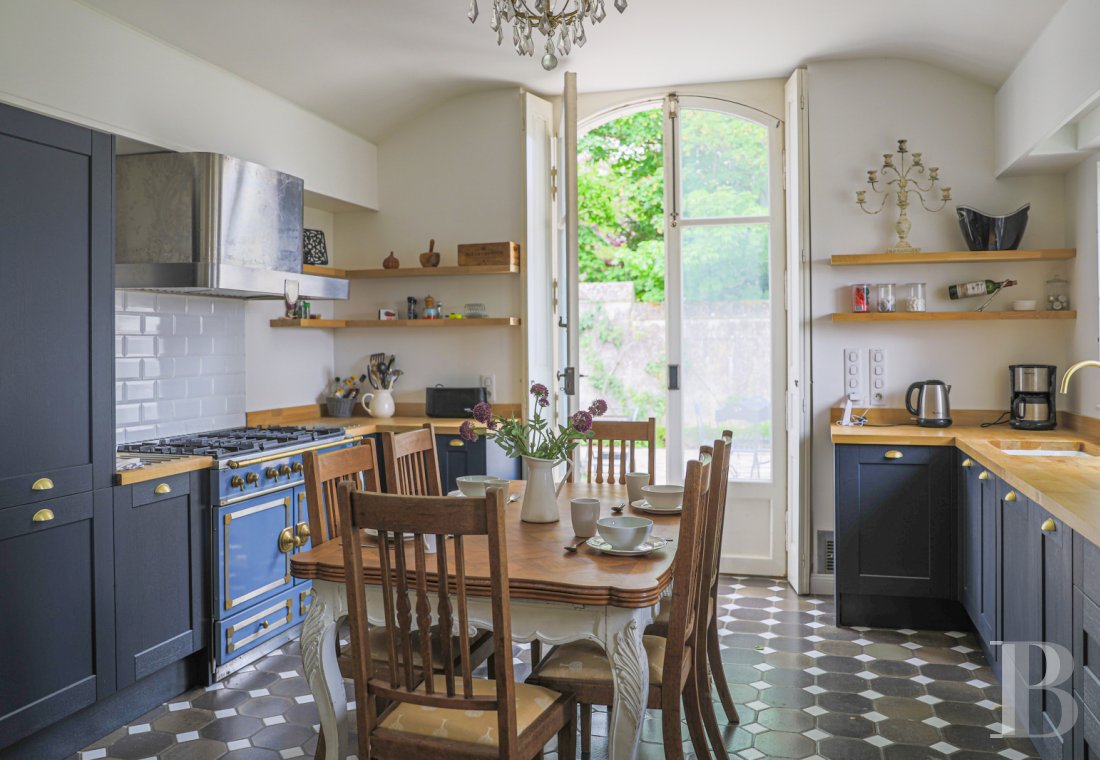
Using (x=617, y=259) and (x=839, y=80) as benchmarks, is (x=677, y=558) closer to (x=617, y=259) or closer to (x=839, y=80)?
(x=839, y=80)

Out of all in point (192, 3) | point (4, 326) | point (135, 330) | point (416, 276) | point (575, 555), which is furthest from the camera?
point (416, 276)

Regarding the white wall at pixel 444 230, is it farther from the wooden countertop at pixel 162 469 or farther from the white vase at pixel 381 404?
the wooden countertop at pixel 162 469

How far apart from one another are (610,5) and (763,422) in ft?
7.93

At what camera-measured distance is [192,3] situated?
3.43 meters

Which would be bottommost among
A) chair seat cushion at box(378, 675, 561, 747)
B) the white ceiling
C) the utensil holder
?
chair seat cushion at box(378, 675, 561, 747)

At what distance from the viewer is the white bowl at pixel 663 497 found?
282cm

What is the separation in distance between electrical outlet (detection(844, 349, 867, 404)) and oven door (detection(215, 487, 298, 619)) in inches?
114

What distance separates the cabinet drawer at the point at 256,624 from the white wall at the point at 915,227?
277cm

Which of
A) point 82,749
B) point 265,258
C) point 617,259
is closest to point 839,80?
point 265,258

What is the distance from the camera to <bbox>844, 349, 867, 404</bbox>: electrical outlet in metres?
4.48

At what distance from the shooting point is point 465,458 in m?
4.68

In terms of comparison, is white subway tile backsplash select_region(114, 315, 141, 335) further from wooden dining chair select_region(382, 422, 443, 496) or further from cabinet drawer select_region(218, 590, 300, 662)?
wooden dining chair select_region(382, 422, 443, 496)

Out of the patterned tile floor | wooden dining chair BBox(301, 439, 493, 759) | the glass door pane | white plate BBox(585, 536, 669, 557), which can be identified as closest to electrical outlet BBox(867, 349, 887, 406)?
the glass door pane

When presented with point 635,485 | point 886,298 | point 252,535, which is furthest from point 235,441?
point 886,298
